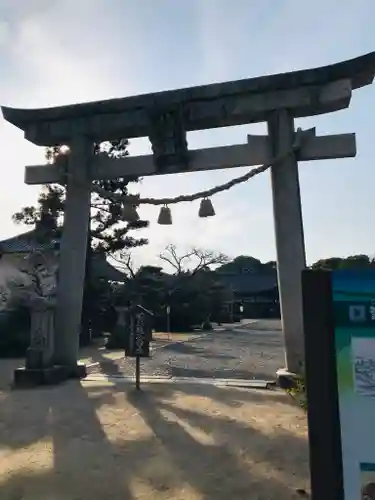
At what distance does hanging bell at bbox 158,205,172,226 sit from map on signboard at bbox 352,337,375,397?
6256 millimetres

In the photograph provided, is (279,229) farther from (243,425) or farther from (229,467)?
(229,467)

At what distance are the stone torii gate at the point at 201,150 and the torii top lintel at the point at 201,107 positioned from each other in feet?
0.05

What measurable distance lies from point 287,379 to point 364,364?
17.6ft

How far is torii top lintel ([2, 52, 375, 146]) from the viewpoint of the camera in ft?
24.6

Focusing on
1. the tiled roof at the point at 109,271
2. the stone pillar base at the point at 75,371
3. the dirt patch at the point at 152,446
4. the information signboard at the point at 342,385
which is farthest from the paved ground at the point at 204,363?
the tiled roof at the point at 109,271

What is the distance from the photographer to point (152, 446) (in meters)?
4.50

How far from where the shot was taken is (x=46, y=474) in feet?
12.4

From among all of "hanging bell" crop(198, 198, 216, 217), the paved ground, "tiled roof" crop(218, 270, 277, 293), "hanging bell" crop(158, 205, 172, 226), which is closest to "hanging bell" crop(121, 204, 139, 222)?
"hanging bell" crop(158, 205, 172, 226)

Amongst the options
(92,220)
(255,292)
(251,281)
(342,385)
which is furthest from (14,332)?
(251,281)

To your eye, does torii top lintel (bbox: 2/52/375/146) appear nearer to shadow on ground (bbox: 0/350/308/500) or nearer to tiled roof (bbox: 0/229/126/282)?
shadow on ground (bbox: 0/350/308/500)

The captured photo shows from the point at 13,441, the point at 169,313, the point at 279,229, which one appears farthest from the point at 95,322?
the point at 13,441

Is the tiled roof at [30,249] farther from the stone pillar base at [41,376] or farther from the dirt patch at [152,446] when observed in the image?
the dirt patch at [152,446]

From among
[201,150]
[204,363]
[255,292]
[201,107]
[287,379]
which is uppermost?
[201,107]

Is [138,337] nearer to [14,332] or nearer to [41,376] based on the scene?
[41,376]
